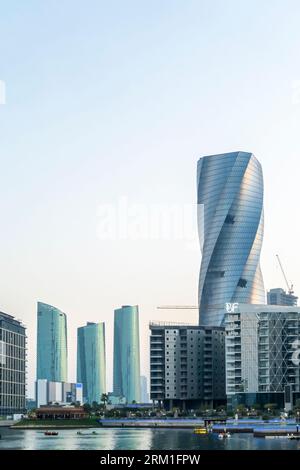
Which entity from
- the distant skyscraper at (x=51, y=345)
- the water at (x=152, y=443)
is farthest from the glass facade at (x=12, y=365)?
the water at (x=152, y=443)

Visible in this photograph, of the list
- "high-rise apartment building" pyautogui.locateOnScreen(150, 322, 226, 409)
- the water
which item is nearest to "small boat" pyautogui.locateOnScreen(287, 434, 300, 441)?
the water

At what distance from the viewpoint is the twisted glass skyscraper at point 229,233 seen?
308 ft

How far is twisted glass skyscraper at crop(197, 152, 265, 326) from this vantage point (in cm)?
9375

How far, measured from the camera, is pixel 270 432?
4206 cm

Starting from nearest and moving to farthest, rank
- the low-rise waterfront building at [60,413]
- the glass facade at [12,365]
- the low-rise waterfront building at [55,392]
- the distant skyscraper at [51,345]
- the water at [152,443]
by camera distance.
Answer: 1. the water at [152,443]
2. the low-rise waterfront building at [60,413]
3. the glass facade at [12,365]
4. the distant skyscraper at [51,345]
5. the low-rise waterfront building at [55,392]

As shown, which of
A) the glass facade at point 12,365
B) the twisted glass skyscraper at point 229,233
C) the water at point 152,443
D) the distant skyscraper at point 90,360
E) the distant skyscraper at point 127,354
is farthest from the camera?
the distant skyscraper at point 90,360

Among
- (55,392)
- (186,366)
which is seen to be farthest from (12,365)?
(55,392)

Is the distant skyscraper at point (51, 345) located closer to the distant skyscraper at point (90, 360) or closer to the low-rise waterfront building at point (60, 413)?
the distant skyscraper at point (90, 360)

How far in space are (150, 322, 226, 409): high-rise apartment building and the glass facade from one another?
1223cm

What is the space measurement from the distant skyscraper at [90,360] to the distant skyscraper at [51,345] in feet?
9.88

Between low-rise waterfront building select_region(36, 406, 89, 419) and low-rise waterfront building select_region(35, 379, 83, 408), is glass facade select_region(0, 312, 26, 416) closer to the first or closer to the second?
low-rise waterfront building select_region(36, 406, 89, 419)
